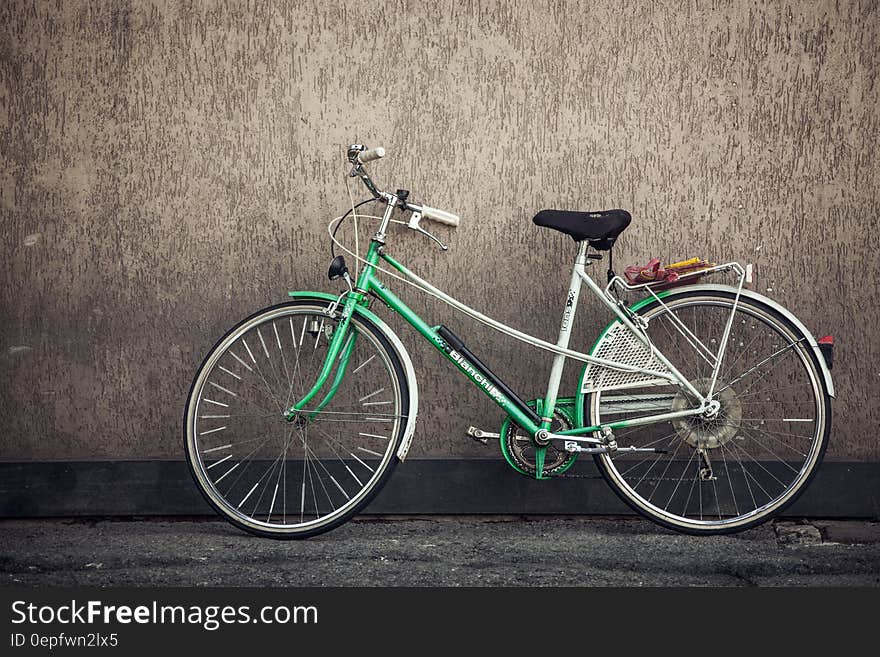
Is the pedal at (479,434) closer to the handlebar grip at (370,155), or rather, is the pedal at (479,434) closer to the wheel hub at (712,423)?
the wheel hub at (712,423)

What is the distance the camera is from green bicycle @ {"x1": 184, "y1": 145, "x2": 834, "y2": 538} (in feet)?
12.5

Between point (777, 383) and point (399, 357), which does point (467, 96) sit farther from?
point (777, 383)

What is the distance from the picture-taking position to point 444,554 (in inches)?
148

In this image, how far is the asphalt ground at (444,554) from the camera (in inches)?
136

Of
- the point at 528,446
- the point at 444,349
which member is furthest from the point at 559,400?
the point at 444,349

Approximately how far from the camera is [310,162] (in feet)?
13.9

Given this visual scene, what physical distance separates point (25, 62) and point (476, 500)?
297cm

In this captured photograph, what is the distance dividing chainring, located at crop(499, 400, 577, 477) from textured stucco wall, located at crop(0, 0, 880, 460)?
1.31 ft

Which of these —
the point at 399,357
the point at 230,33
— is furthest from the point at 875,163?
the point at 230,33

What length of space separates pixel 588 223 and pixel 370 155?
0.96 meters

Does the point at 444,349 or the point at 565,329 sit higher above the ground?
the point at 565,329

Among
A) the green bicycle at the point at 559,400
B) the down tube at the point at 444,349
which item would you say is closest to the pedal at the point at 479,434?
the green bicycle at the point at 559,400

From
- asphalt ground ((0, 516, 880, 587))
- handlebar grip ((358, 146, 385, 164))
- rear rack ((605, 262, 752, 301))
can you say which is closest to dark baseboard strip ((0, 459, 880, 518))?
asphalt ground ((0, 516, 880, 587))

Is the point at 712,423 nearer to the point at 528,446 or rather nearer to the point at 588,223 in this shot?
the point at 528,446
